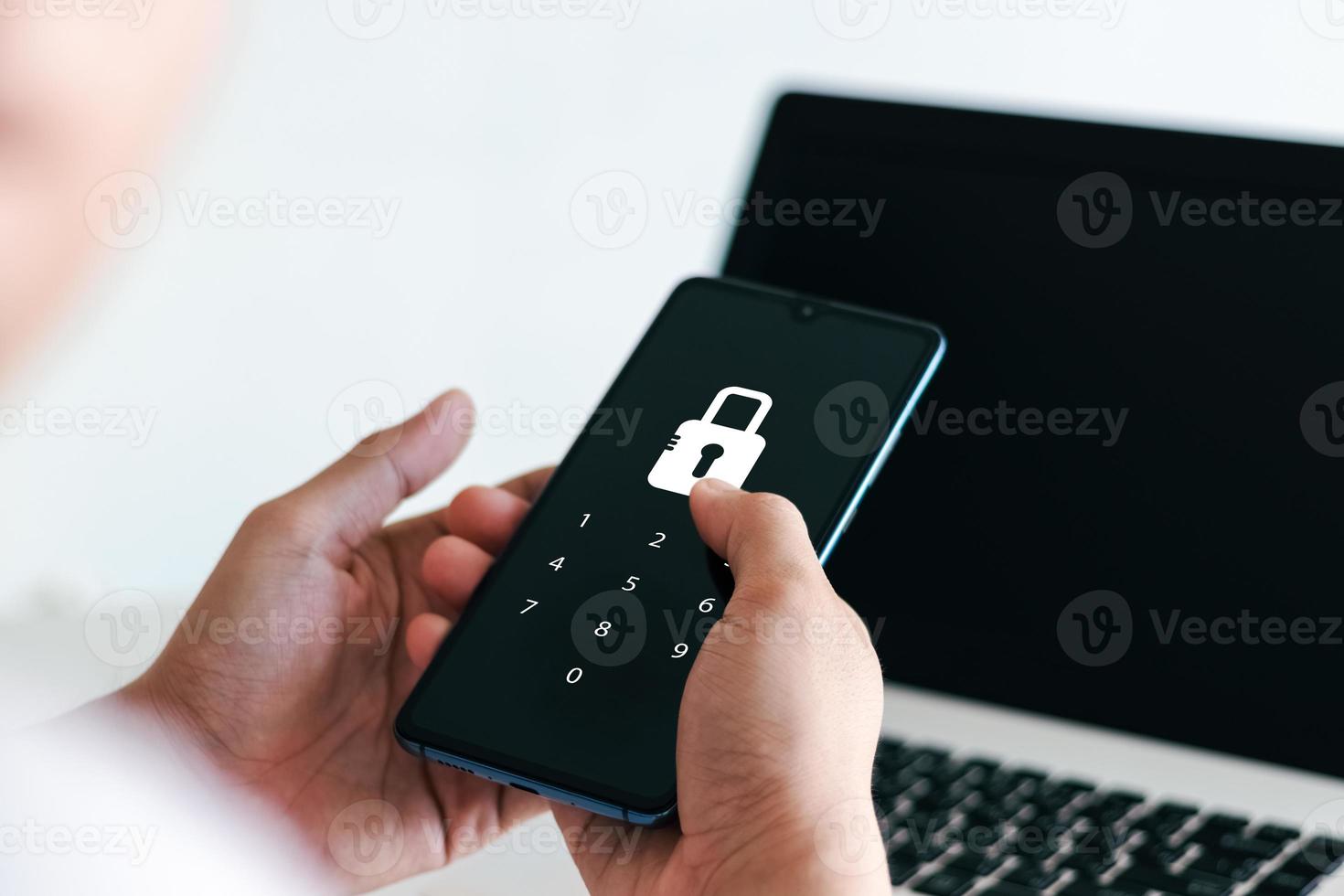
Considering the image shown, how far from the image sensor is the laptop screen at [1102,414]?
748mm

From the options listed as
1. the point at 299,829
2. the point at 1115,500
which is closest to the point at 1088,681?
the point at 1115,500

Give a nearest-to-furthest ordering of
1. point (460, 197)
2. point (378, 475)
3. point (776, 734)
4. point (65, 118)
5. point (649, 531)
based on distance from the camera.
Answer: point (65, 118), point (776, 734), point (649, 531), point (378, 475), point (460, 197)

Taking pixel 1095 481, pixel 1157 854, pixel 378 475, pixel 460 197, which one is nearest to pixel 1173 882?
pixel 1157 854

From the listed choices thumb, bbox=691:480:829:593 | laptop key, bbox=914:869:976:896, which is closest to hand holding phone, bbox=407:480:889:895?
thumb, bbox=691:480:829:593

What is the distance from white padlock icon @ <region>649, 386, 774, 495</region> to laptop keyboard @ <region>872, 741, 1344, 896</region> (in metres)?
0.21

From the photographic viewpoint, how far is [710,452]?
735 millimetres

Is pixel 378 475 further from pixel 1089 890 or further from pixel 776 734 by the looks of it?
pixel 1089 890

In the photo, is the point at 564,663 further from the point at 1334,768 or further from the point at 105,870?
the point at 1334,768

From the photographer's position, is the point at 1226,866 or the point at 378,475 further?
the point at 378,475

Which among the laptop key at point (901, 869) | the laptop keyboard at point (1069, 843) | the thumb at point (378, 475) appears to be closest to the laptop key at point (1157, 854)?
the laptop keyboard at point (1069, 843)

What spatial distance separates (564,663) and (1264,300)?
→ 48 centimetres

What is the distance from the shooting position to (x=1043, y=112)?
815 mm

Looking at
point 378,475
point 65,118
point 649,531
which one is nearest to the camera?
point 65,118

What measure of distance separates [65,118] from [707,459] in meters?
0.40
